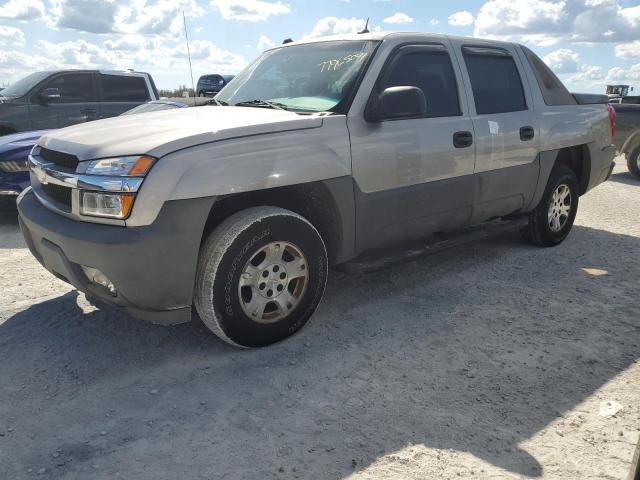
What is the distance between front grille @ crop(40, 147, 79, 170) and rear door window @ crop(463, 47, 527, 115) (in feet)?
9.48

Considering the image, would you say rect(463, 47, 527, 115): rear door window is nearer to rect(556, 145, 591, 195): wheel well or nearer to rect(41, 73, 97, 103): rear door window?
rect(556, 145, 591, 195): wheel well

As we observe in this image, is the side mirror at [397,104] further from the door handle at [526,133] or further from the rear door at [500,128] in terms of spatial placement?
the door handle at [526,133]

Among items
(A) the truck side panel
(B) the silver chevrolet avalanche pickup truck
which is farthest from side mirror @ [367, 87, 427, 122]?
(A) the truck side panel

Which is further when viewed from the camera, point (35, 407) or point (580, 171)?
point (580, 171)

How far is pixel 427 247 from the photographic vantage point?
13.5ft

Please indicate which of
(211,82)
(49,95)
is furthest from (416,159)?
(211,82)

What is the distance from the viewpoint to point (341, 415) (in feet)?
8.73

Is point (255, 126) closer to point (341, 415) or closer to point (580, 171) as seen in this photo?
point (341, 415)

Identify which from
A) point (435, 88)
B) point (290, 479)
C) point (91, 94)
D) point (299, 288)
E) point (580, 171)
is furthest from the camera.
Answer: point (91, 94)

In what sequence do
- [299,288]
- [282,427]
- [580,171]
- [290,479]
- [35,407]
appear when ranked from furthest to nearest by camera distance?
[580,171] → [299,288] → [35,407] → [282,427] → [290,479]

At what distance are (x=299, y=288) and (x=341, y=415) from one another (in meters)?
0.94

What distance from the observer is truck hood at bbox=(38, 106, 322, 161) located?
283cm

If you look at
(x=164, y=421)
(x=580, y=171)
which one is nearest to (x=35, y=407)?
(x=164, y=421)

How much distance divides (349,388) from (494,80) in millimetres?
2941
